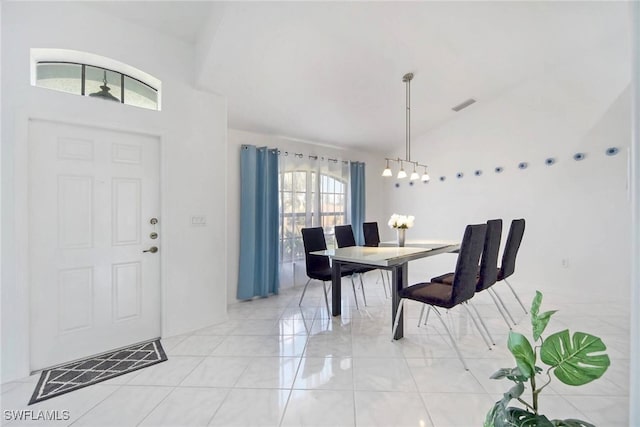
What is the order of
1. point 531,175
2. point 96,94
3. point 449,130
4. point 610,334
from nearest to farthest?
point 96,94 → point 610,334 → point 531,175 → point 449,130

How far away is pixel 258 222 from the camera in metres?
3.86

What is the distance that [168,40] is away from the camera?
2.71m

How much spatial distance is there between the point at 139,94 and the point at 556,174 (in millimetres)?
5301

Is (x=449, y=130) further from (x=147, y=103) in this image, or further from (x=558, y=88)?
(x=147, y=103)

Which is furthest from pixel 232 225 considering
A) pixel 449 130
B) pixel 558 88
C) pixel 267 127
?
pixel 558 88

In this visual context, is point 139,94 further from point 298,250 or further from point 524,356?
point 524,356

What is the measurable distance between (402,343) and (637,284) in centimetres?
189

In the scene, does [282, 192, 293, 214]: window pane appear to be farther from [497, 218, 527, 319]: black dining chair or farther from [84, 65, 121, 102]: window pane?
[497, 218, 527, 319]: black dining chair

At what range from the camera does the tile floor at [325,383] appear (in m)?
1.66

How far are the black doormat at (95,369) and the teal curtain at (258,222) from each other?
1396 mm

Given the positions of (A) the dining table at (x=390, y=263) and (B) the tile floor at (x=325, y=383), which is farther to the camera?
(A) the dining table at (x=390, y=263)

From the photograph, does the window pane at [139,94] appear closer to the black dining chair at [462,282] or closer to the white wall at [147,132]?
the white wall at [147,132]

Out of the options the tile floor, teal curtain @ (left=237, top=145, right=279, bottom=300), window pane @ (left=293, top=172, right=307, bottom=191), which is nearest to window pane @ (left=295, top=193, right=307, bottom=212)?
window pane @ (left=293, top=172, right=307, bottom=191)

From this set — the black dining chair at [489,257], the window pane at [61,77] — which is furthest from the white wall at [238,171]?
the black dining chair at [489,257]
